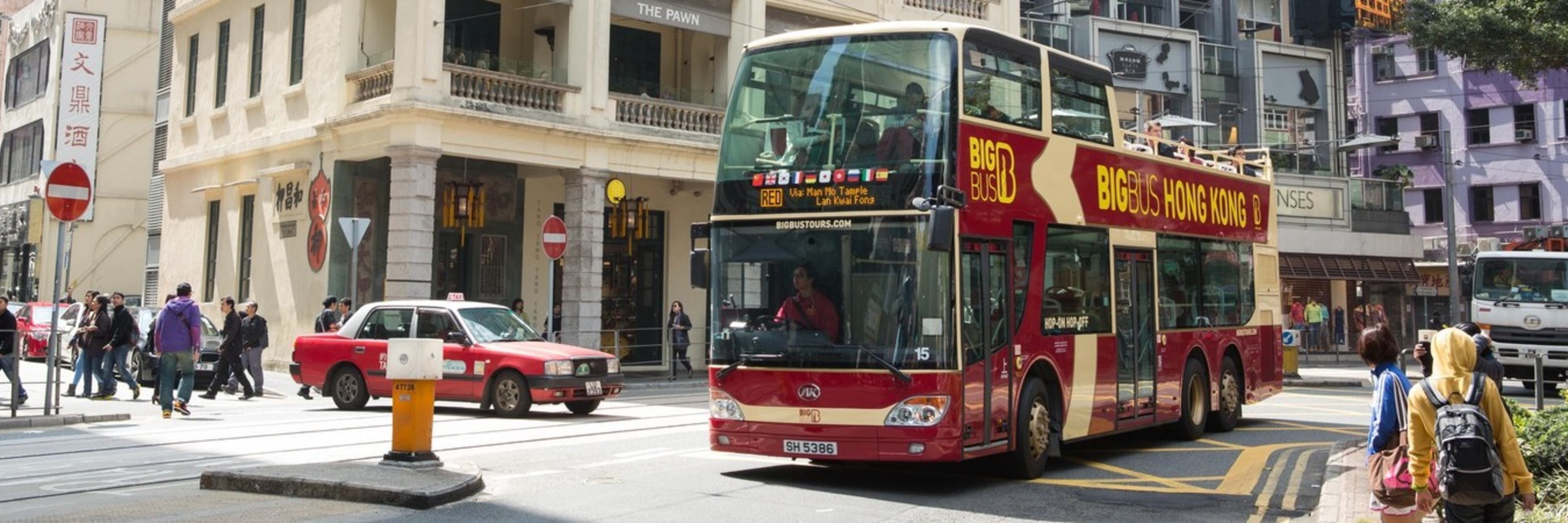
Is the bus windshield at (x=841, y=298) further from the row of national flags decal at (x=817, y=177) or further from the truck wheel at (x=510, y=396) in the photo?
the truck wheel at (x=510, y=396)

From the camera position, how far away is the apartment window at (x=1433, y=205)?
2176 inches

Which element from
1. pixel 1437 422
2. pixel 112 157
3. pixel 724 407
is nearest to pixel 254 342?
pixel 724 407

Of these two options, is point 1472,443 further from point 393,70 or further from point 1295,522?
point 393,70

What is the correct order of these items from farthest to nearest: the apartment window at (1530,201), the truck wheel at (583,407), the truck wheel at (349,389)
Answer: the apartment window at (1530,201) → the truck wheel at (349,389) → the truck wheel at (583,407)

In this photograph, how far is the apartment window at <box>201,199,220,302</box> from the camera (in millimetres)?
29781

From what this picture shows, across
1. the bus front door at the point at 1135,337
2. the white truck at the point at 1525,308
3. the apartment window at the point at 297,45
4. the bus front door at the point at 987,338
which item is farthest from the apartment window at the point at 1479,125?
the bus front door at the point at 987,338

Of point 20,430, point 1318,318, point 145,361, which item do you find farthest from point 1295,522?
point 1318,318

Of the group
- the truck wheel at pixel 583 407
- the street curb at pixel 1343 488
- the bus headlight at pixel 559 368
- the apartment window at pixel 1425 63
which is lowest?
the street curb at pixel 1343 488

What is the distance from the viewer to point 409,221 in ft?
77.5

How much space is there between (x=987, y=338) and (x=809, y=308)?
1.46 m

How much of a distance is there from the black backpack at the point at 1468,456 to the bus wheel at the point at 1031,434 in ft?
16.7

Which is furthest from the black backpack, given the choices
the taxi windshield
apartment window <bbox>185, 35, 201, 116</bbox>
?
apartment window <bbox>185, 35, 201, 116</bbox>

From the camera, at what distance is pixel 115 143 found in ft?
146

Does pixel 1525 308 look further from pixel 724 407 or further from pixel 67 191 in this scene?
pixel 67 191
